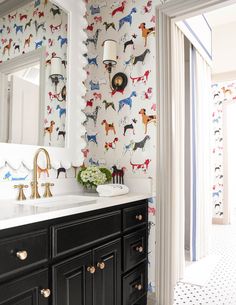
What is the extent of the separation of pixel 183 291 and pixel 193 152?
4.68ft

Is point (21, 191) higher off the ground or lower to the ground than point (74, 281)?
higher

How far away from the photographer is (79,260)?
1380 millimetres

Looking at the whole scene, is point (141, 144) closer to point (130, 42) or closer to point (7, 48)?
point (130, 42)

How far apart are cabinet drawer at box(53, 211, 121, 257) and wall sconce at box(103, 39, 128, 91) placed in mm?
1075

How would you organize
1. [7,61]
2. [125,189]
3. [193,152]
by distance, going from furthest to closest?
[193,152] → [125,189] → [7,61]

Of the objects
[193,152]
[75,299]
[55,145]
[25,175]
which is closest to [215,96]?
[193,152]

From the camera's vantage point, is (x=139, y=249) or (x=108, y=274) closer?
(x=108, y=274)

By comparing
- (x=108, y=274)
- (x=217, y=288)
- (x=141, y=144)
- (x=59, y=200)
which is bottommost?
(x=217, y=288)

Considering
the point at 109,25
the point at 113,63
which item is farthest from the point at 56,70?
the point at 109,25

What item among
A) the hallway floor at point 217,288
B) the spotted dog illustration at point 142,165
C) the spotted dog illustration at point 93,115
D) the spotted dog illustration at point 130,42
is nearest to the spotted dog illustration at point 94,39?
the spotted dog illustration at point 130,42

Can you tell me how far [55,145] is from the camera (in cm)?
204

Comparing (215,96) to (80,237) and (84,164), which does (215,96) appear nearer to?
(84,164)

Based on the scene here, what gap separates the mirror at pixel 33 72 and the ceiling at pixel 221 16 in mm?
2347

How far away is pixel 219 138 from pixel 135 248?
3893 mm
